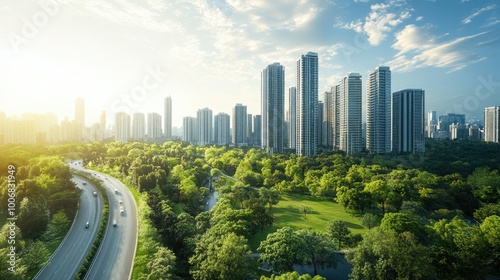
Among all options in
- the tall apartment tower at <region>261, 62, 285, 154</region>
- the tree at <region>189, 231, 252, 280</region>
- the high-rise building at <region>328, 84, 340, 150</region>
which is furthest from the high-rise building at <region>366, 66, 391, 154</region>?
the tree at <region>189, 231, 252, 280</region>

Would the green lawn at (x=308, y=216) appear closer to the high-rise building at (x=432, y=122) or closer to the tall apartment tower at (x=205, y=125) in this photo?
the tall apartment tower at (x=205, y=125)

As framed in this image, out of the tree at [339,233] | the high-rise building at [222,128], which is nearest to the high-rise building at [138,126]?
the high-rise building at [222,128]

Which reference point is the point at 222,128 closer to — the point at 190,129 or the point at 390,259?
the point at 190,129

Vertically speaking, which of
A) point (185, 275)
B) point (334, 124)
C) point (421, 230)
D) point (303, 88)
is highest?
point (303, 88)

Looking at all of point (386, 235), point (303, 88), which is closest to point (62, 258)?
point (386, 235)

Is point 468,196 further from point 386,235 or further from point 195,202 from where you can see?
point 195,202

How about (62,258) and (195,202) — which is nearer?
(62,258)

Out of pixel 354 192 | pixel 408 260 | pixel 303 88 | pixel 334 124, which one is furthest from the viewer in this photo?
pixel 334 124

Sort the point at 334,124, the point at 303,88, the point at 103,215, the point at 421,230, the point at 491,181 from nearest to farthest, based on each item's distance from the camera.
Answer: the point at 421,230 → the point at 103,215 → the point at 491,181 → the point at 303,88 → the point at 334,124
